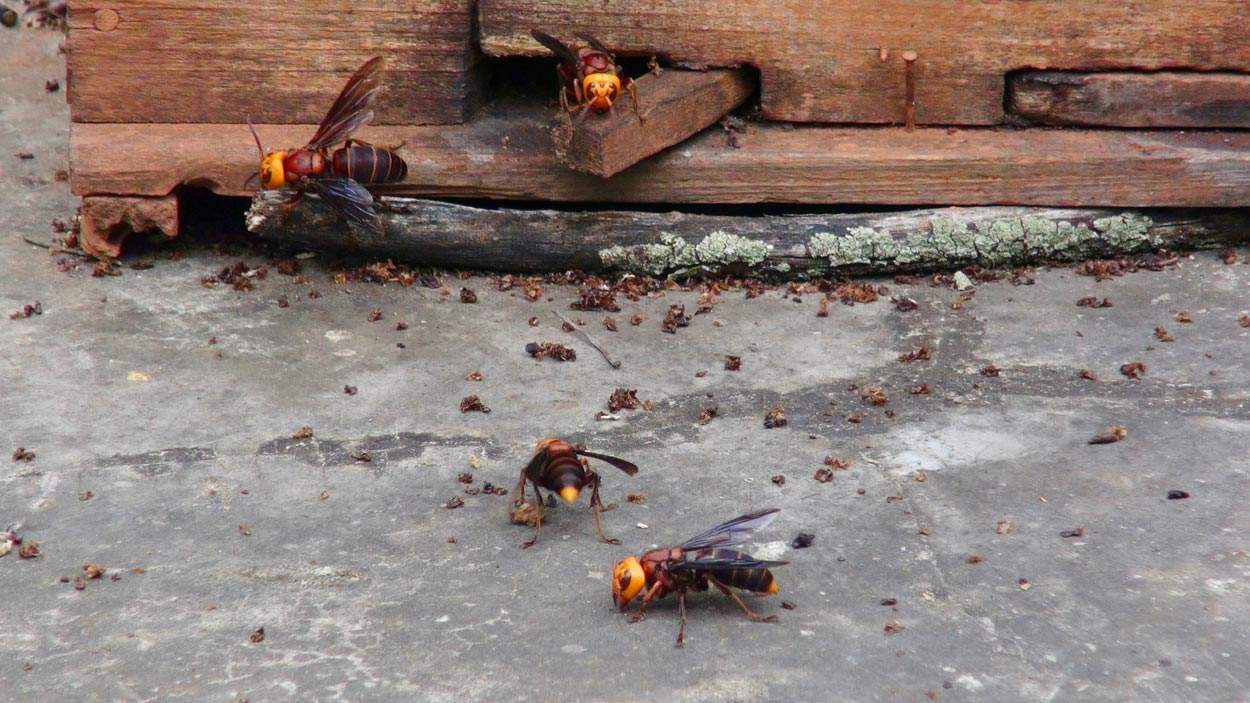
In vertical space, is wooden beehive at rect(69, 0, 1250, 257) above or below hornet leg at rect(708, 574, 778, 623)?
above

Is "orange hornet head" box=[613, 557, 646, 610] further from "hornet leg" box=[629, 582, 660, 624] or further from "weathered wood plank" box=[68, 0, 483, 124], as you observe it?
"weathered wood plank" box=[68, 0, 483, 124]

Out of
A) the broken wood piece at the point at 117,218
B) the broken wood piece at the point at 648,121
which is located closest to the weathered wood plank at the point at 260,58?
the broken wood piece at the point at 117,218

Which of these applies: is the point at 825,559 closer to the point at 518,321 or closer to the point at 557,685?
the point at 557,685

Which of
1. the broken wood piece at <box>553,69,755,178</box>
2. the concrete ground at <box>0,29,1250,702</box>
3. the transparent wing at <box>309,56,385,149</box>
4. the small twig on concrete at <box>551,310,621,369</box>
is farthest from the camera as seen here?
the transparent wing at <box>309,56,385,149</box>

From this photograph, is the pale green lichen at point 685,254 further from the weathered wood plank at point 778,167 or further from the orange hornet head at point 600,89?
the orange hornet head at point 600,89

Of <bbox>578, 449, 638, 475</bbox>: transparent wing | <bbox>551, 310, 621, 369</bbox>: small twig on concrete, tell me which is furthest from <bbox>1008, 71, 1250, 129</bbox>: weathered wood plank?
<bbox>578, 449, 638, 475</bbox>: transparent wing

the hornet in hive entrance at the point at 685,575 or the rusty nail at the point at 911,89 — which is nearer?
the hornet in hive entrance at the point at 685,575

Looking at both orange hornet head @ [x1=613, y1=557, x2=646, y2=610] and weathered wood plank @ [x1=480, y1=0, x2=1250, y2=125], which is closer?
orange hornet head @ [x1=613, y1=557, x2=646, y2=610]
